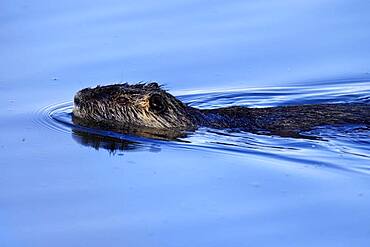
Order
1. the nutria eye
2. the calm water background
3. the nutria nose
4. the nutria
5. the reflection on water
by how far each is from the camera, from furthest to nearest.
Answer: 1. the nutria nose
2. the nutria eye
3. the nutria
4. the reflection on water
5. the calm water background

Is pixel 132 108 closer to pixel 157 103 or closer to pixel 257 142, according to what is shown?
pixel 157 103

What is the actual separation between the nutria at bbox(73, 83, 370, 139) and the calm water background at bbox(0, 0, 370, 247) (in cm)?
19

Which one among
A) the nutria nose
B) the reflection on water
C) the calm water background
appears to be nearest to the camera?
the calm water background

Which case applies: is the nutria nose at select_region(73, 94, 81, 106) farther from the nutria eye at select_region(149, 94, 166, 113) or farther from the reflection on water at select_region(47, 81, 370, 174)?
the nutria eye at select_region(149, 94, 166, 113)

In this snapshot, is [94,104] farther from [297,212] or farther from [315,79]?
[297,212]

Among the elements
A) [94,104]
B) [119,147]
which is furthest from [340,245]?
[94,104]

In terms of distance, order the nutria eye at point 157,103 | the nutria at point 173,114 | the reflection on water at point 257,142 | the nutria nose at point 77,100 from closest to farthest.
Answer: the reflection on water at point 257,142
the nutria at point 173,114
the nutria eye at point 157,103
the nutria nose at point 77,100

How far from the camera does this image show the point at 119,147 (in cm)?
840

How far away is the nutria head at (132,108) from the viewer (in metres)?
9.05

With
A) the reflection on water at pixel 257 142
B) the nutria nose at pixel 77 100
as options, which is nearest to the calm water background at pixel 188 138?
the reflection on water at pixel 257 142

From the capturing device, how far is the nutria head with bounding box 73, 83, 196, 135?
29.7 feet

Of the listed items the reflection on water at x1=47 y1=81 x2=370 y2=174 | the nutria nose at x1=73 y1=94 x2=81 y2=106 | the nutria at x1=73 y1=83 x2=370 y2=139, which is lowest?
the reflection on water at x1=47 y1=81 x2=370 y2=174

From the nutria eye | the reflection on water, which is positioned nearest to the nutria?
the nutria eye

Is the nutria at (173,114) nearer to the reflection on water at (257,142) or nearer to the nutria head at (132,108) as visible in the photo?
the nutria head at (132,108)
